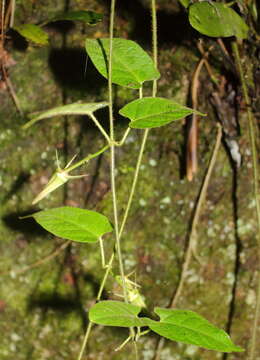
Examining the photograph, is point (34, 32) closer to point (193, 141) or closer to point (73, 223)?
point (193, 141)

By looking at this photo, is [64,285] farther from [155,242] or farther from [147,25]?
[147,25]

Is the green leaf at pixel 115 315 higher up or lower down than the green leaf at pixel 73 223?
lower down

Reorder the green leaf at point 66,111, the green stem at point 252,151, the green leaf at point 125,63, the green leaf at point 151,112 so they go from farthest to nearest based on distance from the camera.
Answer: the green stem at point 252,151
the green leaf at point 125,63
the green leaf at point 151,112
the green leaf at point 66,111

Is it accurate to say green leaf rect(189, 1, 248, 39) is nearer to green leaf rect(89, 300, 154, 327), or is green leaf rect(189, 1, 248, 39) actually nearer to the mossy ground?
the mossy ground

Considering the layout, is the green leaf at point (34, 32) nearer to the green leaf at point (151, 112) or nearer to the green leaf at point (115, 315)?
the green leaf at point (151, 112)

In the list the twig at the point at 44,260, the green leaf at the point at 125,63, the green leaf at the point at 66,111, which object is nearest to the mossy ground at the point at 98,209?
the twig at the point at 44,260

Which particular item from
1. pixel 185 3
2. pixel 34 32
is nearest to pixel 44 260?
pixel 34 32
